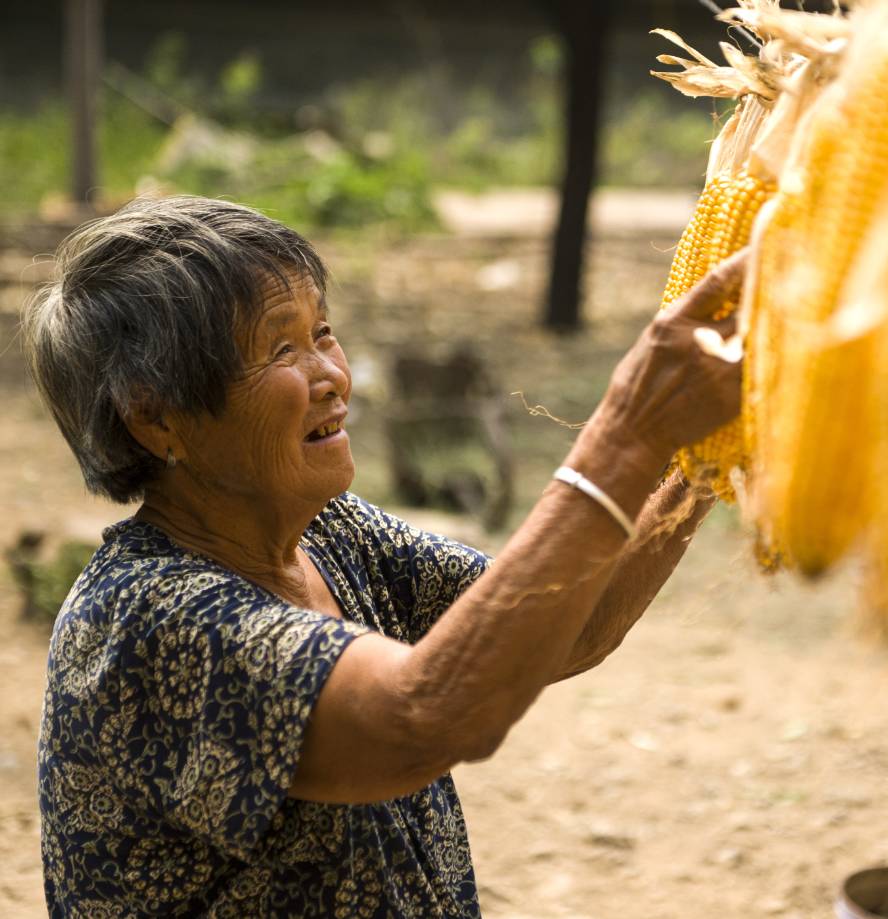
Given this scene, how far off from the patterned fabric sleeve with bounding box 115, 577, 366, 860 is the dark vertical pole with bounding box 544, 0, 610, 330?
937cm

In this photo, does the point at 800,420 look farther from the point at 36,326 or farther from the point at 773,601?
the point at 773,601

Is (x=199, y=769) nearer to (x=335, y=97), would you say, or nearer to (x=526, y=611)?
(x=526, y=611)

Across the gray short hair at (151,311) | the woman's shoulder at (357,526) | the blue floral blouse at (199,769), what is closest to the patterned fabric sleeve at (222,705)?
the blue floral blouse at (199,769)

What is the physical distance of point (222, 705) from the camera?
1537 mm

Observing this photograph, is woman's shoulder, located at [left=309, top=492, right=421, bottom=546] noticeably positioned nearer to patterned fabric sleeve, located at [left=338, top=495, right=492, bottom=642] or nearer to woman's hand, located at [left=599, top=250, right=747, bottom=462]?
patterned fabric sleeve, located at [left=338, top=495, right=492, bottom=642]

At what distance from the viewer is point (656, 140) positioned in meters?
18.2

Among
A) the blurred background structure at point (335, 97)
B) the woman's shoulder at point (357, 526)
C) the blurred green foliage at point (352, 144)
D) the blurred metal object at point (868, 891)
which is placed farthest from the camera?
the blurred background structure at point (335, 97)

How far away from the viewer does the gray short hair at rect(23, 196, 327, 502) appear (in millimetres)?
1665

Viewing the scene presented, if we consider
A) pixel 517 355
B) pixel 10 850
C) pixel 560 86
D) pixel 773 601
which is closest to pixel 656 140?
pixel 560 86

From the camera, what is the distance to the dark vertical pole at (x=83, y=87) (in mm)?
11102

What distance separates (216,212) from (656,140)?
56.5 ft

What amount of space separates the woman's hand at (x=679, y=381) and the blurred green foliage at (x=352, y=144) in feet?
38.0

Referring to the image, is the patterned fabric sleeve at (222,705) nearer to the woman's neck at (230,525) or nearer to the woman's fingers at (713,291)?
the woman's neck at (230,525)

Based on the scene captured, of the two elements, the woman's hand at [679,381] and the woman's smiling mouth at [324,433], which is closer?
Result: the woman's hand at [679,381]
